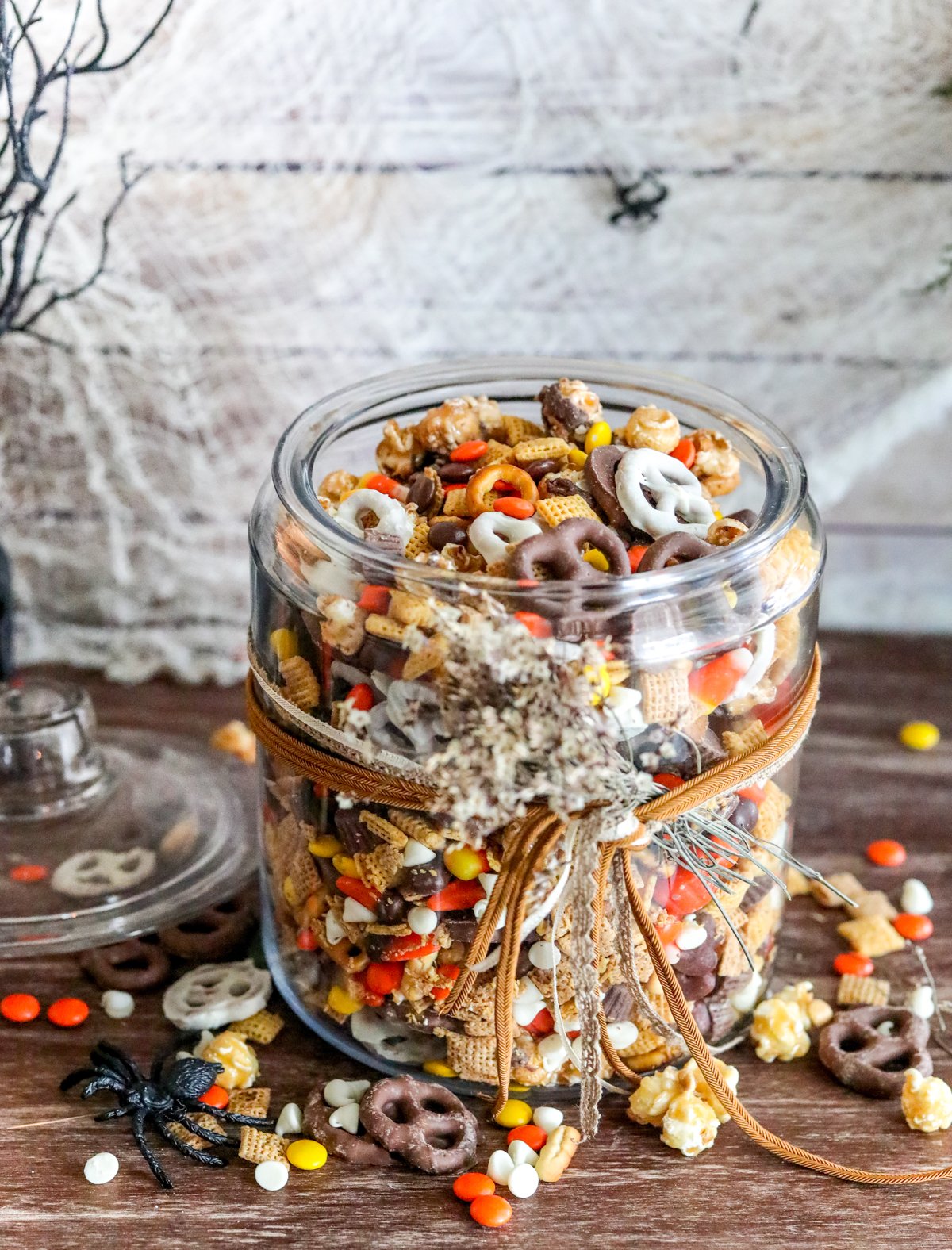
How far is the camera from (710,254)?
1.45 meters

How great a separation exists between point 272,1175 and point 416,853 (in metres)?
0.25

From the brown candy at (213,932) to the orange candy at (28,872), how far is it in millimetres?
131

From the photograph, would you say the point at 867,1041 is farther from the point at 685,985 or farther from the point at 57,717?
the point at 57,717

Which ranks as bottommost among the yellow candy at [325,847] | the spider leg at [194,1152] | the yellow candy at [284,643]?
the spider leg at [194,1152]

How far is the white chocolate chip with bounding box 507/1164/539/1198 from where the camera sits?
921 mm

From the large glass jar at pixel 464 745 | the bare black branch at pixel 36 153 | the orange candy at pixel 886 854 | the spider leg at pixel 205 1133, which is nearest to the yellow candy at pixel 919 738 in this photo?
the orange candy at pixel 886 854

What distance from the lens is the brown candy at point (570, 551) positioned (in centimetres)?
88

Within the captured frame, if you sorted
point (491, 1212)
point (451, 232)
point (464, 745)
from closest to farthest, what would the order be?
point (464, 745)
point (491, 1212)
point (451, 232)

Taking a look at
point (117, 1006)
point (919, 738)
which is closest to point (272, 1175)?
point (117, 1006)

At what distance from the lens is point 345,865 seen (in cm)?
97

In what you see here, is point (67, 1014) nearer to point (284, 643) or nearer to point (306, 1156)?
point (306, 1156)

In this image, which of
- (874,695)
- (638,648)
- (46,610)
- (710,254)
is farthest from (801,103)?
(46,610)

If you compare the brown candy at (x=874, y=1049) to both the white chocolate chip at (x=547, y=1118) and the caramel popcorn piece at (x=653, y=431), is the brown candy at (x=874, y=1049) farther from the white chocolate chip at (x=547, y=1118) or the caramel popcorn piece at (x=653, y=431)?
the caramel popcorn piece at (x=653, y=431)

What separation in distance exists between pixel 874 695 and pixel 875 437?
30cm
